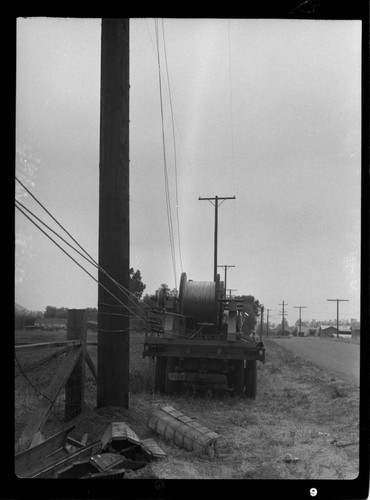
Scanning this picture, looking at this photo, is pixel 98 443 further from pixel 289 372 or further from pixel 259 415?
pixel 289 372

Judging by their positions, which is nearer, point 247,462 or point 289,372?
point 247,462

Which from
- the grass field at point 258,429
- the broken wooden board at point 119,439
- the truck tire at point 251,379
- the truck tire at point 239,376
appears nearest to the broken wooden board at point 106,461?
the grass field at point 258,429

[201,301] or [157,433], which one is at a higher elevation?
[201,301]

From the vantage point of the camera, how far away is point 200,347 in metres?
9.46

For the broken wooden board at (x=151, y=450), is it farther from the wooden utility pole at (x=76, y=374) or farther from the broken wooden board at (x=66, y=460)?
the wooden utility pole at (x=76, y=374)

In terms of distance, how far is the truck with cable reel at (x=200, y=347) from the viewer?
9.51 meters

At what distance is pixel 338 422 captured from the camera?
24.2ft

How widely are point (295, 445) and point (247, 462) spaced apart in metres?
1.01

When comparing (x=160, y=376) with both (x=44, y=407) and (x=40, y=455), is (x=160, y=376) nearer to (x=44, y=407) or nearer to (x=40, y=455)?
(x=44, y=407)

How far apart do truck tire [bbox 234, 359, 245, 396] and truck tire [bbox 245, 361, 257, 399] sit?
18 centimetres

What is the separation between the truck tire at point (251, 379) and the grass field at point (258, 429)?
0.17m

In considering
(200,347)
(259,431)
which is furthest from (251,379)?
(259,431)
